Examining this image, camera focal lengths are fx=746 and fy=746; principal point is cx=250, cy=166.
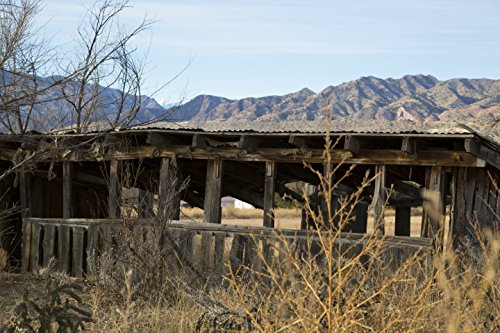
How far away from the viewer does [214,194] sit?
11.5 meters

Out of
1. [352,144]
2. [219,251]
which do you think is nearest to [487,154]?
[352,144]

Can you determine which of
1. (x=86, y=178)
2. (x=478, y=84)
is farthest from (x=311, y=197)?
(x=478, y=84)

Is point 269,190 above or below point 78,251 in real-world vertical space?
above

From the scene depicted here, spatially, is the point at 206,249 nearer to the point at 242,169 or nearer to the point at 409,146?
the point at 242,169

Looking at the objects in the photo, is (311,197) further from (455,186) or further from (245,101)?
(245,101)

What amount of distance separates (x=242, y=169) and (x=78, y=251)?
3.31m

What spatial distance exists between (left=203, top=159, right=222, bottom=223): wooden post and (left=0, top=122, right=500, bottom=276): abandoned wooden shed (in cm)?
2

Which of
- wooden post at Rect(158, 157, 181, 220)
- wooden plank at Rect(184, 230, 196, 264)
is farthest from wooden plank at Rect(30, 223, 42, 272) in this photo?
wooden plank at Rect(184, 230, 196, 264)

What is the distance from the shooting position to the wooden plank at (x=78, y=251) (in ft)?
40.7

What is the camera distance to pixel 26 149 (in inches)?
520

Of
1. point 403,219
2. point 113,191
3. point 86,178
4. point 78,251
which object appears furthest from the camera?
point 403,219

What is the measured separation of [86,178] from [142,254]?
6531 mm

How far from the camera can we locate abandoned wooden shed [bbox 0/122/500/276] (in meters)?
9.98

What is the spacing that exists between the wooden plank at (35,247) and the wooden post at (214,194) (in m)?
3.60
